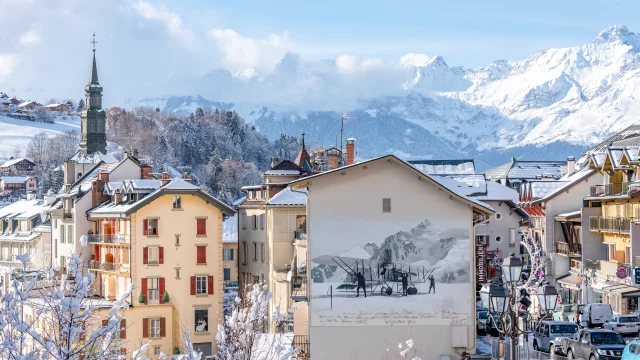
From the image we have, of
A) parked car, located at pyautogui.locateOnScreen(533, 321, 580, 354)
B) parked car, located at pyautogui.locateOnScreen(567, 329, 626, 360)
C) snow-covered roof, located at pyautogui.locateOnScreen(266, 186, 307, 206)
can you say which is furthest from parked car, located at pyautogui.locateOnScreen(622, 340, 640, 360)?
snow-covered roof, located at pyautogui.locateOnScreen(266, 186, 307, 206)

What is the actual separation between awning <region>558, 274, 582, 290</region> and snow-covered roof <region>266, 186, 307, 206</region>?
21155 mm

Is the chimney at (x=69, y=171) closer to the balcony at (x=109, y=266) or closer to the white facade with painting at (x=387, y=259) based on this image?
the balcony at (x=109, y=266)

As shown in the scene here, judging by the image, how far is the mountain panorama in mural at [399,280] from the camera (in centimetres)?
4959

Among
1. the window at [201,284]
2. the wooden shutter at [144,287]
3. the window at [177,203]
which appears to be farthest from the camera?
the window at [177,203]

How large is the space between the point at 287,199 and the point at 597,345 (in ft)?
119

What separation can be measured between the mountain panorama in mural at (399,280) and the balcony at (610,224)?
78.8 ft

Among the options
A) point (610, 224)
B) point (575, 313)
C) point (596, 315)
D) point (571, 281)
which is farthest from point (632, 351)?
point (571, 281)

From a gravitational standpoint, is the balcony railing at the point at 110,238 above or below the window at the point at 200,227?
below

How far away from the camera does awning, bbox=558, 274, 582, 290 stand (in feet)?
264

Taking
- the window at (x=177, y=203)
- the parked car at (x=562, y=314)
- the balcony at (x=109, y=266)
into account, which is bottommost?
the parked car at (x=562, y=314)

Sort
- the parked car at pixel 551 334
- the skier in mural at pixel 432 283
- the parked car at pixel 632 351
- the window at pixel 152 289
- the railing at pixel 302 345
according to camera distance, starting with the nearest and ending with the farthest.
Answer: the parked car at pixel 632 351 → the railing at pixel 302 345 → the skier in mural at pixel 432 283 → the parked car at pixel 551 334 → the window at pixel 152 289

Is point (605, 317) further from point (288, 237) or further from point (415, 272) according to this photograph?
point (288, 237)

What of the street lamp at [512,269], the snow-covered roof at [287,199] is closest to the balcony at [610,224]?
the snow-covered roof at [287,199]

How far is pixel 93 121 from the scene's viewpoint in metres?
193
